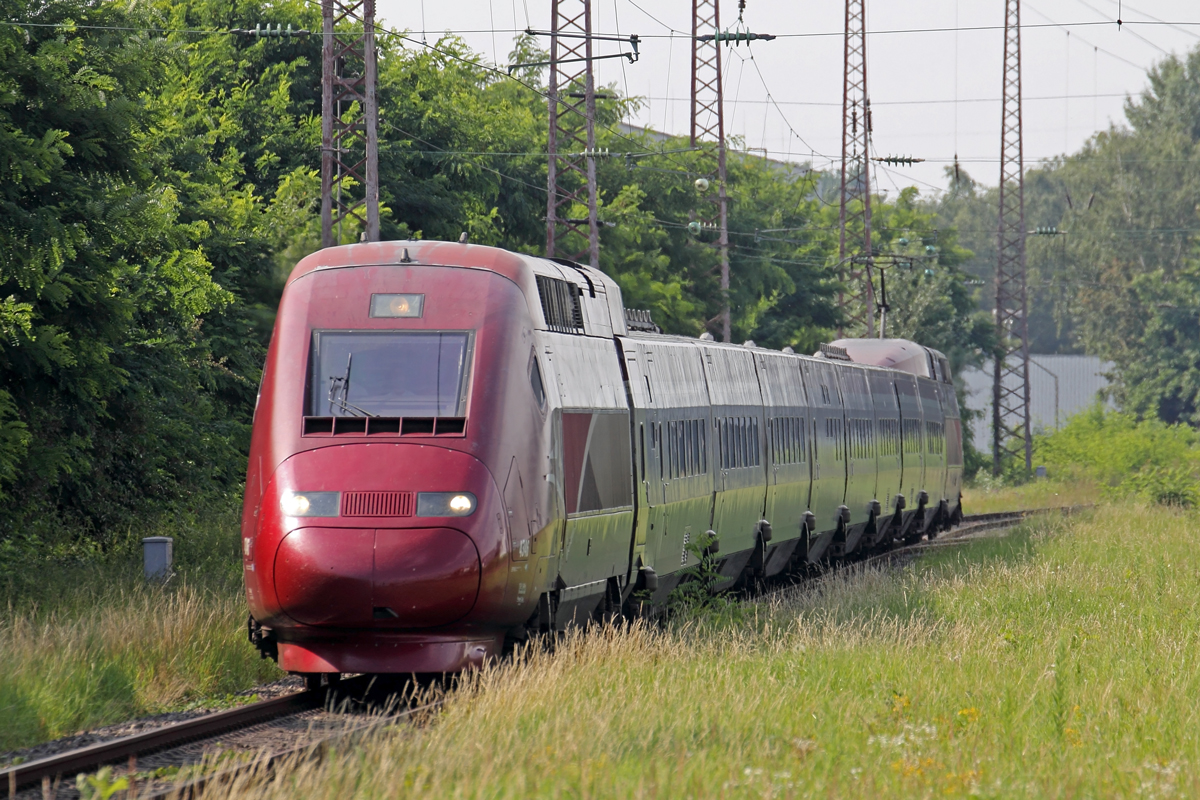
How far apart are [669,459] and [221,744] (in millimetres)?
6412

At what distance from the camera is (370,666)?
Answer: 1070cm

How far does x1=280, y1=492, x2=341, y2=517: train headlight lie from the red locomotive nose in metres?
0.12

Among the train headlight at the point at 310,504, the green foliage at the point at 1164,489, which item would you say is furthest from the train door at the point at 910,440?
the train headlight at the point at 310,504

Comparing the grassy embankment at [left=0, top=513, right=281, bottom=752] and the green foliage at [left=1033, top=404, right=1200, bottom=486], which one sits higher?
the grassy embankment at [left=0, top=513, right=281, bottom=752]

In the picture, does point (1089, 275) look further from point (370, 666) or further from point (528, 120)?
point (370, 666)

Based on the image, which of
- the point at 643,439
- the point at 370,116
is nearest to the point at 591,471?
the point at 643,439

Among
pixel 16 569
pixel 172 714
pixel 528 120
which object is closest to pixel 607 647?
pixel 172 714

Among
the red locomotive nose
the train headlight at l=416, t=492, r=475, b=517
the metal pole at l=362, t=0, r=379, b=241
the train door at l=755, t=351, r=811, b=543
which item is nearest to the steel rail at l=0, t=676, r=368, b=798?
the red locomotive nose

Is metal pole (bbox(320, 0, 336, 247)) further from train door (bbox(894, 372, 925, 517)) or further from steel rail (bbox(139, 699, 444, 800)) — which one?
steel rail (bbox(139, 699, 444, 800))

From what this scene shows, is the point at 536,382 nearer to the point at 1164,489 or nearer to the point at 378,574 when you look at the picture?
the point at 378,574

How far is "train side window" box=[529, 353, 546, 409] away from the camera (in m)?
11.4

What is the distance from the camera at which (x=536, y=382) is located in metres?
11.5

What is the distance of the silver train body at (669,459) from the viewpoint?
11.7 m

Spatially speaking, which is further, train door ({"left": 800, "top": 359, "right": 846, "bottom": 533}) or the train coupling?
train door ({"left": 800, "top": 359, "right": 846, "bottom": 533})
